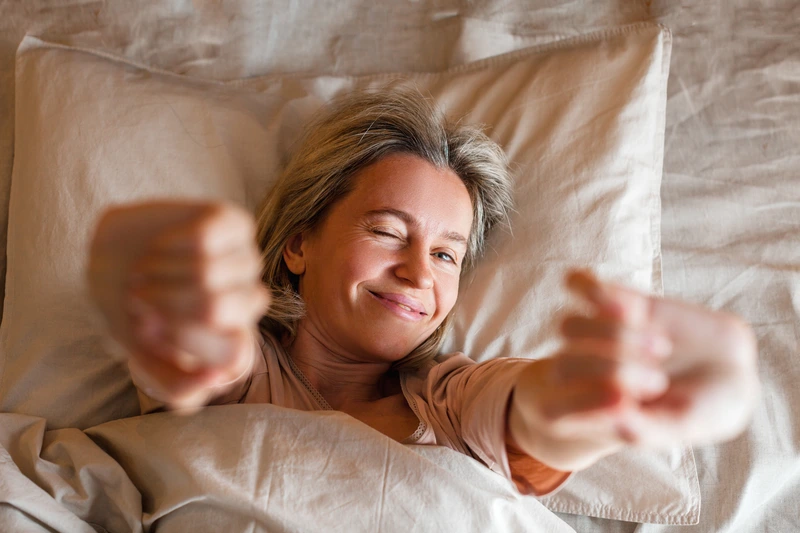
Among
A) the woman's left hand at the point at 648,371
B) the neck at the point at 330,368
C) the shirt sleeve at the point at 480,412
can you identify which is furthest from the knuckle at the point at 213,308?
the neck at the point at 330,368

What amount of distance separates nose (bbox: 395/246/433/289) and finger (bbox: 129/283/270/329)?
513mm

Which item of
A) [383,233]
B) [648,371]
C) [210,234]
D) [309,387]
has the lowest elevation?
[309,387]

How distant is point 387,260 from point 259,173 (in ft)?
1.32

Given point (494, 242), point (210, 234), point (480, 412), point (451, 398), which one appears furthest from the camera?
point (494, 242)

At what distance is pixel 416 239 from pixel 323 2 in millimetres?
749

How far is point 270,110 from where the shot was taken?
4.58ft

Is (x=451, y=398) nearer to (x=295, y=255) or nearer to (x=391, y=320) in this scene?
(x=391, y=320)

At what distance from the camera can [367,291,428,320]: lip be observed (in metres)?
1.06

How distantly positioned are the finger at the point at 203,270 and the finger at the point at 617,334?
0.88ft

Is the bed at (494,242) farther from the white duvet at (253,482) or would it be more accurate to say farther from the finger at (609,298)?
the finger at (609,298)

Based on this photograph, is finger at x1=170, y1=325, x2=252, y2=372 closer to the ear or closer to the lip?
the lip

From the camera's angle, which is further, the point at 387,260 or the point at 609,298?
the point at 387,260

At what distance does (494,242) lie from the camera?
1310 millimetres

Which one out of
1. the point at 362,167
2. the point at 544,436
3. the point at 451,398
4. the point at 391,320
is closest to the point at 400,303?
the point at 391,320
